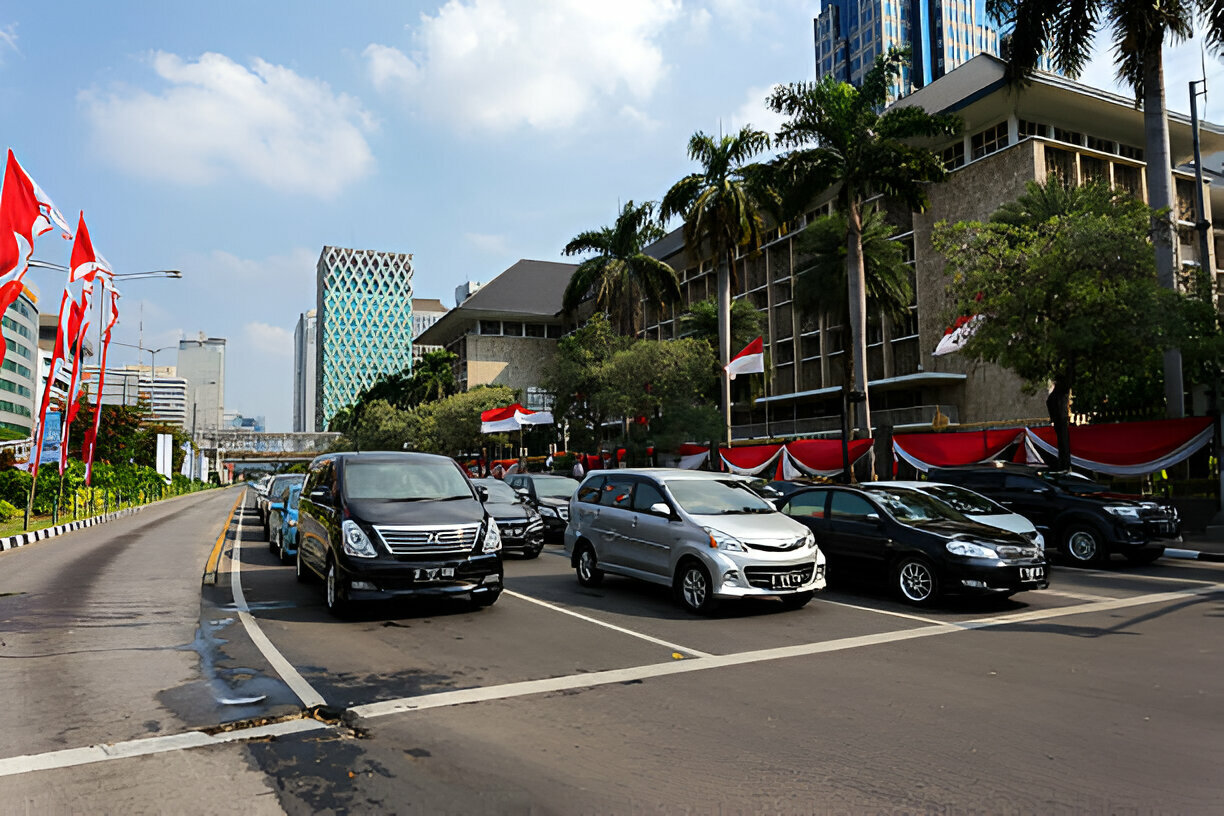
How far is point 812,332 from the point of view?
194ft

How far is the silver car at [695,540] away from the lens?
9.13 m

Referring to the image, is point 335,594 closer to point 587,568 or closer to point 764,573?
point 587,568

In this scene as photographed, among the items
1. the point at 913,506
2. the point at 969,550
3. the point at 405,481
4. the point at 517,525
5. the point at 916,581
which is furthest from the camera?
the point at 517,525

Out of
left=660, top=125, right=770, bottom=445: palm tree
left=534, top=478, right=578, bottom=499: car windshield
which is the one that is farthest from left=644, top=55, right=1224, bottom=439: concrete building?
left=534, top=478, right=578, bottom=499: car windshield

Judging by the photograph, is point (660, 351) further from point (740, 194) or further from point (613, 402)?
point (740, 194)

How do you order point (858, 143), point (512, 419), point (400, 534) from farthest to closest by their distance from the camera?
point (512, 419), point (858, 143), point (400, 534)

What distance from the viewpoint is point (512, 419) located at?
137ft

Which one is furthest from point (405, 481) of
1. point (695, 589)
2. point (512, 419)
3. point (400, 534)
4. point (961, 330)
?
point (512, 419)

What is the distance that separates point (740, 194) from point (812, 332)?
29.6 metres

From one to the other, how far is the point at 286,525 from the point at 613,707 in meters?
10.6

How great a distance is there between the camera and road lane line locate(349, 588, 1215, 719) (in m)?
5.72

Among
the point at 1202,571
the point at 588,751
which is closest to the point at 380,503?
the point at 588,751

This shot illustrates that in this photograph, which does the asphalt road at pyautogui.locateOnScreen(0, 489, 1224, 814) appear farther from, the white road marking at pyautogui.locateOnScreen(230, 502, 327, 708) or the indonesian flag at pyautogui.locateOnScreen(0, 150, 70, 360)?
the indonesian flag at pyautogui.locateOnScreen(0, 150, 70, 360)

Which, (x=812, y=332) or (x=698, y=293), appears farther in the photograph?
→ (x=698, y=293)
